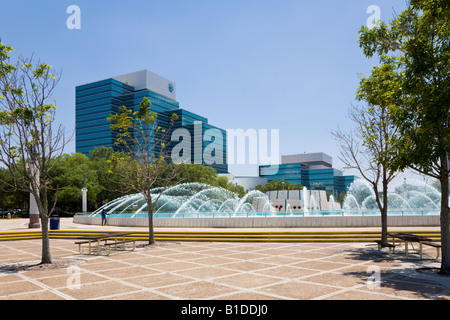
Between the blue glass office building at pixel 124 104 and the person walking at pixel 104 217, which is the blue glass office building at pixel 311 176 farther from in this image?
the person walking at pixel 104 217

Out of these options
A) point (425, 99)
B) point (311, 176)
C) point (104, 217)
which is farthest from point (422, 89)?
point (311, 176)

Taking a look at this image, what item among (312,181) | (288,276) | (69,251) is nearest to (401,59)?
(288,276)

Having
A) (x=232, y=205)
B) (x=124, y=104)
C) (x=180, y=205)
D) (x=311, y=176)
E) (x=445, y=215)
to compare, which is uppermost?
(x=124, y=104)

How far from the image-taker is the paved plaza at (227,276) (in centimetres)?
733

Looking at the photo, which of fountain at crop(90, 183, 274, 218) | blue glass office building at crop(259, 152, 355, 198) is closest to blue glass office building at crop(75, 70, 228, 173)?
blue glass office building at crop(259, 152, 355, 198)

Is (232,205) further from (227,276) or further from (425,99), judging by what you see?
(425,99)

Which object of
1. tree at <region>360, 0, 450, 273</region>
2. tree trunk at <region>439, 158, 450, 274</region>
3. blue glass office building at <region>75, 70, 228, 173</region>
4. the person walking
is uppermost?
blue glass office building at <region>75, 70, 228, 173</region>

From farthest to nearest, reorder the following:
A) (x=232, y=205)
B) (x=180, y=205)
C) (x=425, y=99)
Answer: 1. (x=232, y=205)
2. (x=180, y=205)
3. (x=425, y=99)

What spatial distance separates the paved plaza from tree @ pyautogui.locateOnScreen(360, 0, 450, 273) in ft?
7.19

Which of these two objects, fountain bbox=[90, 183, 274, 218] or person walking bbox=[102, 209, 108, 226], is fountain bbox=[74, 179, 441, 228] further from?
person walking bbox=[102, 209, 108, 226]

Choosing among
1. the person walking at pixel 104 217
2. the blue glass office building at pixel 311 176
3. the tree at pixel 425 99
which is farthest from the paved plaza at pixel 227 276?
the blue glass office building at pixel 311 176

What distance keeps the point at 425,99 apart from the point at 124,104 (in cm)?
11687

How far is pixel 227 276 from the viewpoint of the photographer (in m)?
9.09

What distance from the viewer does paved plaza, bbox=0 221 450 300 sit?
7328 millimetres
